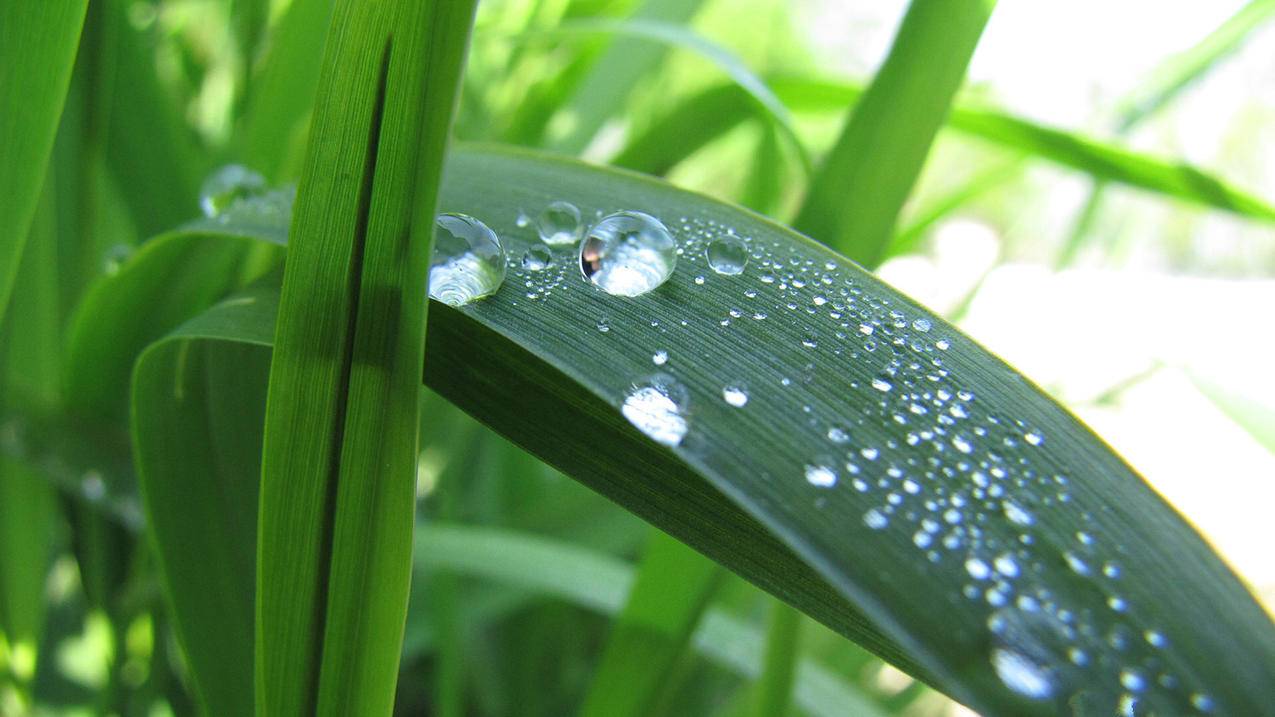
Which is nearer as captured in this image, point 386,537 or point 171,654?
point 386,537

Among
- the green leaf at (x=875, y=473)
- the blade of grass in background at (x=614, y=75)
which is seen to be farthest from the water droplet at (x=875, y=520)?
the blade of grass in background at (x=614, y=75)

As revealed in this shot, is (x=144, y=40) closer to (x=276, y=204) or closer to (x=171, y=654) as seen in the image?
(x=276, y=204)

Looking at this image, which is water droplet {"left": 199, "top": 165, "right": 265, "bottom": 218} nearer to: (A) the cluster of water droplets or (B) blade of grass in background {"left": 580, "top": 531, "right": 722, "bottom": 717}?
(A) the cluster of water droplets

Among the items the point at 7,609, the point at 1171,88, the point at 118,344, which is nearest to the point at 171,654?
the point at 7,609

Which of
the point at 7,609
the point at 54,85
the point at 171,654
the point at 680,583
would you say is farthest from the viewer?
the point at 171,654

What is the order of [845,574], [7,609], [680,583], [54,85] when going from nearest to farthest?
1. [845,574]
2. [54,85]
3. [680,583]
4. [7,609]

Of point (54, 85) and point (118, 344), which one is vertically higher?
point (54, 85)

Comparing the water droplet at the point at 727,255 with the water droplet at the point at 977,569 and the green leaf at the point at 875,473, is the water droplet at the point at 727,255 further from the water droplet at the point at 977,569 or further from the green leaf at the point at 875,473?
the water droplet at the point at 977,569

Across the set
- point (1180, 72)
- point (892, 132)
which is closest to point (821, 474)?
point (892, 132)
